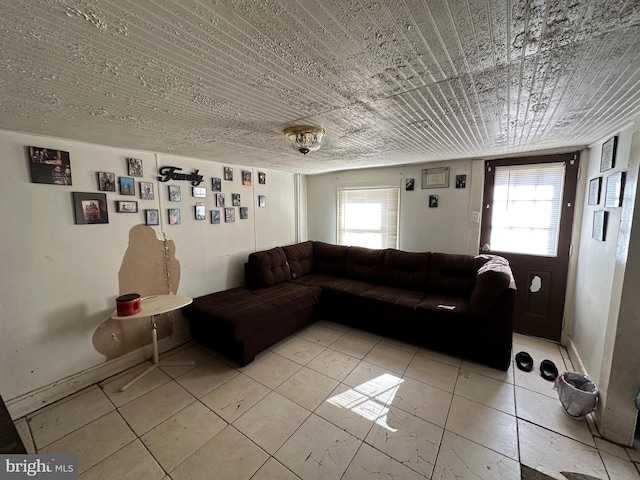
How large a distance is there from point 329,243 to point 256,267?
5.09 ft

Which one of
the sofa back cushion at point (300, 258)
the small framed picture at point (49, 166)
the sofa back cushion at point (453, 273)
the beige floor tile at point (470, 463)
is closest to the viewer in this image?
the beige floor tile at point (470, 463)

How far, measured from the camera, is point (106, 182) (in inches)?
89.0

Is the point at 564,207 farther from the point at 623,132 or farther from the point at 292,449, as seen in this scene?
the point at 292,449

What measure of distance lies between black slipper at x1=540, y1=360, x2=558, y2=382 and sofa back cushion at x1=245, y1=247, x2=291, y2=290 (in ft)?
9.71

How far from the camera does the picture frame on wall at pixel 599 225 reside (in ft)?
6.63

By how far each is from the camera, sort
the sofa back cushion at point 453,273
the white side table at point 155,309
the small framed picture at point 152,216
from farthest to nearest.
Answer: the sofa back cushion at point 453,273 < the small framed picture at point 152,216 < the white side table at point 155,309

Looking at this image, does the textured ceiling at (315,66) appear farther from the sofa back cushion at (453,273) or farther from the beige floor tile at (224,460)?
the beige floor tile at (224,460)

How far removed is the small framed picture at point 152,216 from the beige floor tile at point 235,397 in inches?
67.7

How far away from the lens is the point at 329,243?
14.7ft

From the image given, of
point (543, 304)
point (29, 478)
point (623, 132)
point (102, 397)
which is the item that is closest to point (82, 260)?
point (102, 397)

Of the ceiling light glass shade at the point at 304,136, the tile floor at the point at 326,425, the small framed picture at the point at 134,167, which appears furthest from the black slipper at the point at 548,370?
the small framed picture at the point at 134,167

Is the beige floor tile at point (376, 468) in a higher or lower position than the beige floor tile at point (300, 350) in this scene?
lower

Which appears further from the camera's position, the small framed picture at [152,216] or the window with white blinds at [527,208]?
the window with white blinds at [527,208]

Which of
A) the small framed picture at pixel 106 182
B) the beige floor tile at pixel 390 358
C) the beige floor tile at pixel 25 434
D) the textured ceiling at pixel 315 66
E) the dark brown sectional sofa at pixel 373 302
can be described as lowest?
the beige floor tile at pixel 25 434
